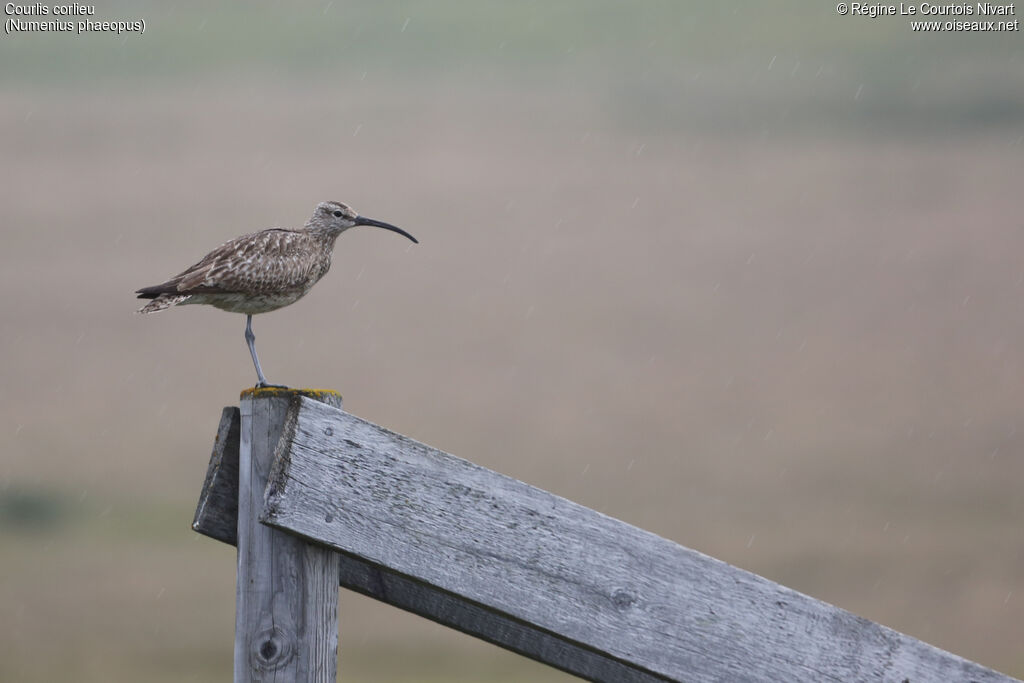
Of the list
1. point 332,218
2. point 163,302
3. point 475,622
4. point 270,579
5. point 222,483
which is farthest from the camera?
point 332,218

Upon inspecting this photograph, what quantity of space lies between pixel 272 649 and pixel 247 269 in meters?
1.99

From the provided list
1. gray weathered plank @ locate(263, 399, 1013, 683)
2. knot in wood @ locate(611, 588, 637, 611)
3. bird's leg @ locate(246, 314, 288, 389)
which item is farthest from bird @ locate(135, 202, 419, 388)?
knot in wood @ locate(611, 588, 637, 611)

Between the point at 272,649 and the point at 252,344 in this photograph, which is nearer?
the point at 272,649

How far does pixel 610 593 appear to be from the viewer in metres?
3.14

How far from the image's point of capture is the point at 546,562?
310 cm

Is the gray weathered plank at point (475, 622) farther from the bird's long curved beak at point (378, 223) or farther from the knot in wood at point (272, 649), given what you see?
the bird's long curved beak at point (378, 223)

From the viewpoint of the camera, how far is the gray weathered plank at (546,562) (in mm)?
2996

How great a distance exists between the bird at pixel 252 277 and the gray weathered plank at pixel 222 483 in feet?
2.89

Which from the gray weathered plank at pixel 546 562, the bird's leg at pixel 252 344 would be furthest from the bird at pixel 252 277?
the gray weathered plank at pixel 546 562

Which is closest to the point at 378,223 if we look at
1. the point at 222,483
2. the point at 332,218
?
the point at 332,218

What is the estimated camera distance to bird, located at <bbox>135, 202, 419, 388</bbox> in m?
4.46

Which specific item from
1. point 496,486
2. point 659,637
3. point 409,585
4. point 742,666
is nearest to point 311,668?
point 409,585

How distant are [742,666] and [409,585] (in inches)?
48.8

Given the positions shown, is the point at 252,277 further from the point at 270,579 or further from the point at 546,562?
the point at 546,562
